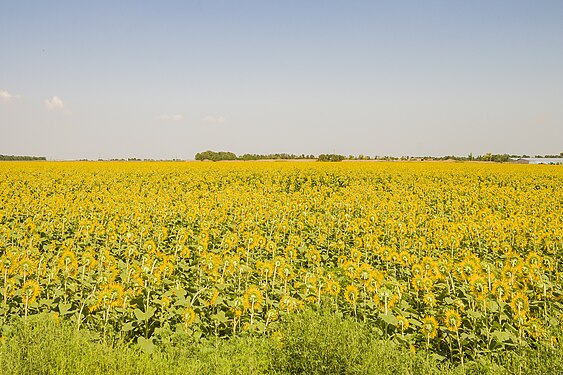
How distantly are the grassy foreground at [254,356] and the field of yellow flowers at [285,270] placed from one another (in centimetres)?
29

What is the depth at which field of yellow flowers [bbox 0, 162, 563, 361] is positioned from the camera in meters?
4.32

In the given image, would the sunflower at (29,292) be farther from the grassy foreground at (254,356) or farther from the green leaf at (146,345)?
the green leaf at (146,345)

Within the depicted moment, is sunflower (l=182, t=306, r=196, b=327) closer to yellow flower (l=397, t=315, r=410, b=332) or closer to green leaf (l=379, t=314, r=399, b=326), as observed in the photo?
A: green leaf (l=379, t=314, r=399, b=326)

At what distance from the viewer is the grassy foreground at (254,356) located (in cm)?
337

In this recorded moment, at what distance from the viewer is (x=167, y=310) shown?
4.43 metres

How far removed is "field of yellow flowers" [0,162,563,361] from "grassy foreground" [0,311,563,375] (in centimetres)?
29

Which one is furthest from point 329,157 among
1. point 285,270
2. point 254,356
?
point 254,356

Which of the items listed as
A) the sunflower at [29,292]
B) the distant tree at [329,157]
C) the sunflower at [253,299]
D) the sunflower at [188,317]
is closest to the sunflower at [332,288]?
the sunflower at [253,299]

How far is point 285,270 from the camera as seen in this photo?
17.3 ft

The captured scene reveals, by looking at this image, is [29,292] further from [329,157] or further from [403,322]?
[329,157]

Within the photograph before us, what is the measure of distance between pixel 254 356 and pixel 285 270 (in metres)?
1.66

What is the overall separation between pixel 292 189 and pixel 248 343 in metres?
16.9

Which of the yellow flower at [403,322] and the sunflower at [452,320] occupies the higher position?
the sunflower at [452,320]

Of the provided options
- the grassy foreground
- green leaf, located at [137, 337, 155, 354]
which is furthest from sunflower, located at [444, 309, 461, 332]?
green leaf, located at [137, 337, 155, 354]
